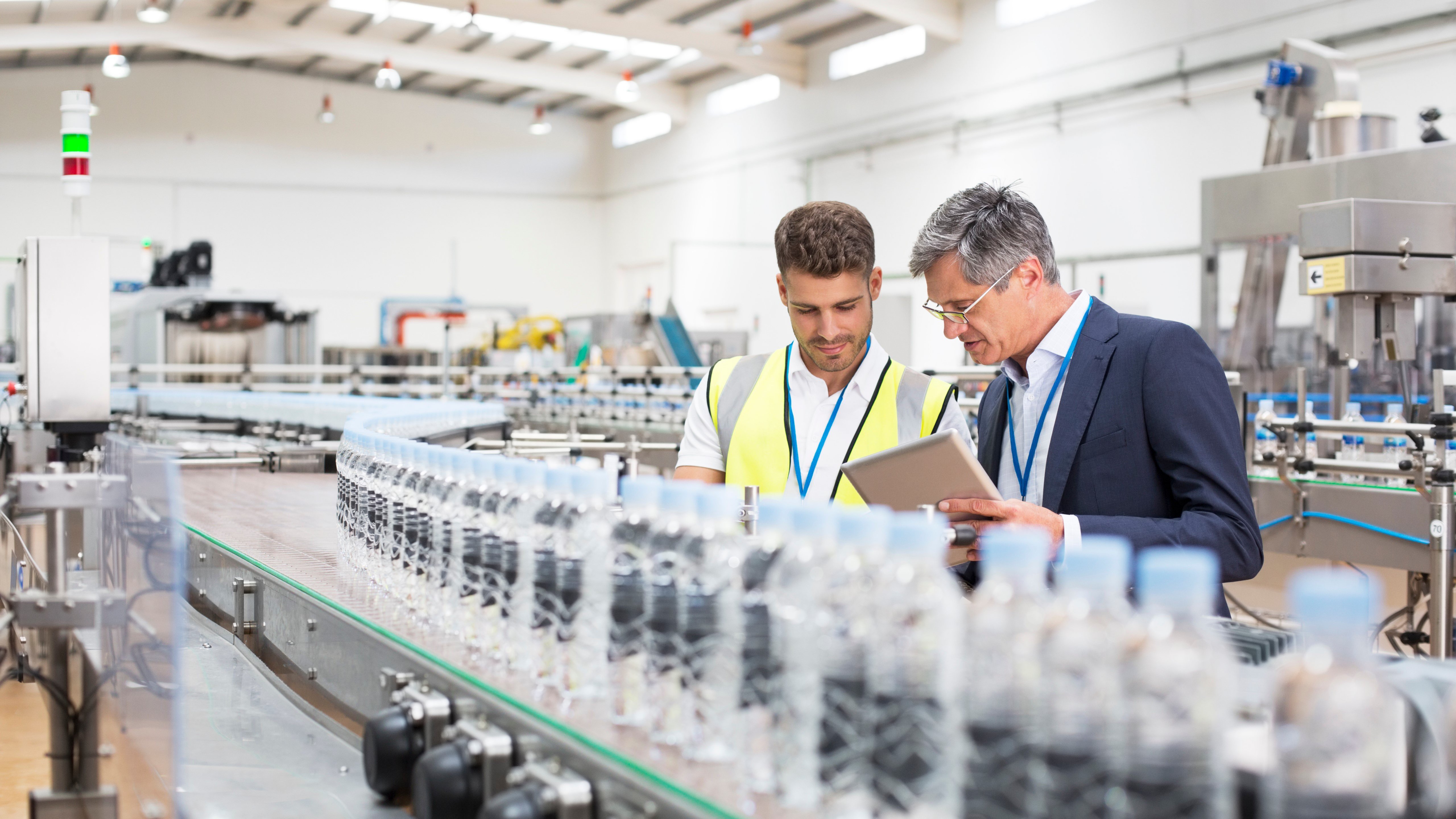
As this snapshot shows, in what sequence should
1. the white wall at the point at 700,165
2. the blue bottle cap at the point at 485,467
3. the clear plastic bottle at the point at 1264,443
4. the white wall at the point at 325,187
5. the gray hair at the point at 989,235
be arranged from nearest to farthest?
1. the blue bottle cap at the point at 485,467
2. the gray hair at the point at 989,235
3. the clear plastic bottle at the point at 1264,443
4. the white wall at the point at 700,165
5. the white wall at the point at 325,187

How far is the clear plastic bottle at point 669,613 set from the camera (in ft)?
3.35

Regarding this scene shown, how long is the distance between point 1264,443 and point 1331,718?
399cm

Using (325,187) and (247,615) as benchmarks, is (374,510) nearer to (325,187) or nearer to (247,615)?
(247,615)

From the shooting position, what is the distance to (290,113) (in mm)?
15375

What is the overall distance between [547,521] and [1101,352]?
3.05 feet

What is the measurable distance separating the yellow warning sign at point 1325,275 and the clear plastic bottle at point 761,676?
3287 mm

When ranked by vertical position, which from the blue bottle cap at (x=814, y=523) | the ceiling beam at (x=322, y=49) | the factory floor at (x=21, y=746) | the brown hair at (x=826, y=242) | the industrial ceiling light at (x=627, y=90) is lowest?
the factory floor at (x=21, y=746)

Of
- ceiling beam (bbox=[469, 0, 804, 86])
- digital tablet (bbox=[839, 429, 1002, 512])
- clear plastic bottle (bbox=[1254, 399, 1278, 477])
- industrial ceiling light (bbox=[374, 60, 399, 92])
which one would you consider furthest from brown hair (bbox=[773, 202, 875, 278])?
industrial ceiling light (bbox=[374, 60, 399, 92])

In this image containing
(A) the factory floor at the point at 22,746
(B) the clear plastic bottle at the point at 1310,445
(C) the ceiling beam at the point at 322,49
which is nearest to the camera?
(A) the factory floor at the point at 22,746

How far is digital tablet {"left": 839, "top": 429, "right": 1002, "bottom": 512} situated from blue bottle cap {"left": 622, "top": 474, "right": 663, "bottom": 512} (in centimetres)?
42

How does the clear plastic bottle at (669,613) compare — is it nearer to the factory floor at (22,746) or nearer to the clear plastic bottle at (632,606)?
the clear plastic bottle at (632,606)

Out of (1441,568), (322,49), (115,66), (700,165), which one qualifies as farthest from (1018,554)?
(700,165)

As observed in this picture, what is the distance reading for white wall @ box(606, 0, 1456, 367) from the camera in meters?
7.89

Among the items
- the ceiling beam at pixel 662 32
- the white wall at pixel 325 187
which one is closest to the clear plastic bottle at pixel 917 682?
the ceiling beam at pixel 662 32
